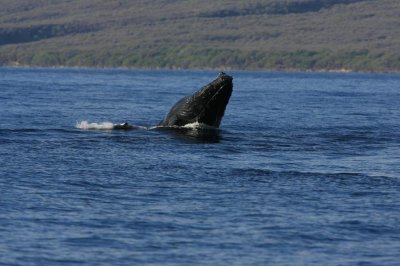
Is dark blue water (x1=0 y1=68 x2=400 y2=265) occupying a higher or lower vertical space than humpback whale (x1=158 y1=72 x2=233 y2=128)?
lower

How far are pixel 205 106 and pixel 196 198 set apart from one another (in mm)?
13442

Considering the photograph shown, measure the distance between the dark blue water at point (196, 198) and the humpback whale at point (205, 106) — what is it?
80 cm

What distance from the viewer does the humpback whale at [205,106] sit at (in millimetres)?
35281

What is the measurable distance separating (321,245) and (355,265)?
130 cm

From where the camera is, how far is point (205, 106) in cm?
3606

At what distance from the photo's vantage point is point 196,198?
898 inches

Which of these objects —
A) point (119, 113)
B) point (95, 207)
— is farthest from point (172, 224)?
point (119, 113)

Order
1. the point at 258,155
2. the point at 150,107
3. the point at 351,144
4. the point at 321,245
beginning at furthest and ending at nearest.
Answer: the point at 150,107
the point at 351,144
the point at 258,155
the point at 321,245

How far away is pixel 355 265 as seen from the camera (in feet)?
57.8

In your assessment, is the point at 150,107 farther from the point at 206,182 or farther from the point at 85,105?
the point at 206,182

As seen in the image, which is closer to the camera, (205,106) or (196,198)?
(196,198)

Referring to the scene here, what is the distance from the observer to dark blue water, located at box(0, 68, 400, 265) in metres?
18.3

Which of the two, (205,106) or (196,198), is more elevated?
(205,106)

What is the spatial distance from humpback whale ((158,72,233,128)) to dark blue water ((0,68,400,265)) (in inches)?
31.5
